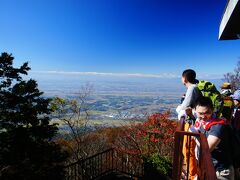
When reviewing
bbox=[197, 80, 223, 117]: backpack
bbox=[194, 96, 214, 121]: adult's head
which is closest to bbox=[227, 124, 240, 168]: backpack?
bbox=[194, 96, 214, 121]: adult's head

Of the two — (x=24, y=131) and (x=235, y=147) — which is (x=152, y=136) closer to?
(x=24, y=131)

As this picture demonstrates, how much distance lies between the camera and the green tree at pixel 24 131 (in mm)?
8898

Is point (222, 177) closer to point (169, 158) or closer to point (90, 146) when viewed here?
point (169, 158)

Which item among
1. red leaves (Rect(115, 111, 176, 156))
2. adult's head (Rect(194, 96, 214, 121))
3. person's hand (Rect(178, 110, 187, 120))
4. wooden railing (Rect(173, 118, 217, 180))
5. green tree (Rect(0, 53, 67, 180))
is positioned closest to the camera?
wooden railing (Rect(173, 118, 217, 180))

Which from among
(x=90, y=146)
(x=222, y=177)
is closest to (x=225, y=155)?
(x=222, y=177)

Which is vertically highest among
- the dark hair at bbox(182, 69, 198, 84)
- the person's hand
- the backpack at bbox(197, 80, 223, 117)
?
the dark hair at bbox(182, 69, 198, 84)

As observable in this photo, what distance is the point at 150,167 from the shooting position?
1184 cm

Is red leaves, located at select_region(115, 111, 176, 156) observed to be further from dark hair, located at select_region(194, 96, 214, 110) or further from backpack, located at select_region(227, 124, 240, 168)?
backpack, located at select_region(227, 124, 240, 168)

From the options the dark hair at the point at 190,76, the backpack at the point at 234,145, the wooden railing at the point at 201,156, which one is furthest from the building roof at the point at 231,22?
the wooden railing at the point at 201,156

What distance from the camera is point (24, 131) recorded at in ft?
32.0

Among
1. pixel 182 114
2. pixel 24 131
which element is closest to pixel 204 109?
pixel 182 114

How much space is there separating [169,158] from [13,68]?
8247mm

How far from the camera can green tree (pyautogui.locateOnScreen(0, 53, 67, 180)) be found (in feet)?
29.2

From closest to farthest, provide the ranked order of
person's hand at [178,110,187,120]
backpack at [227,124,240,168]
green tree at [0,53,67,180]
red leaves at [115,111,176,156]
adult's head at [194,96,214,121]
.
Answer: backpack at [227,124,240,168]
adult's head at [194,96,214,121]
person's hand at [178,110,187,120]
green tree at [0,53,67,180]
red leaves at [115,111,176,156]
